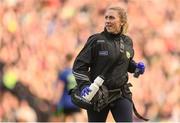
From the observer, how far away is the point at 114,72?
18.2 ft

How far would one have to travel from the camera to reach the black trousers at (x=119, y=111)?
5617 mm

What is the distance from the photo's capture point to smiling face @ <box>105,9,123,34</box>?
5.51 m

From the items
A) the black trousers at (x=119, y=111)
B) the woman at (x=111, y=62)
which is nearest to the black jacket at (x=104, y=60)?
the woman at (x=111, y=62)

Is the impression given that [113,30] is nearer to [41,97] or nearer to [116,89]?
[116,89]

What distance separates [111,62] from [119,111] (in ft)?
1.46

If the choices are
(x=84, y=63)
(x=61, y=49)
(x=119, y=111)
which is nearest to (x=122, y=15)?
(x=84, y=63)

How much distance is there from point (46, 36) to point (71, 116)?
4.55 feet

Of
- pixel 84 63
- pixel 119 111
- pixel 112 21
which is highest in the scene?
pixel 112 21

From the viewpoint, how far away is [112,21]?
5.51 meters

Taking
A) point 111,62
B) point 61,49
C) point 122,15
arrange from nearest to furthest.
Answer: point 111,62, point 122,15, point 61,49

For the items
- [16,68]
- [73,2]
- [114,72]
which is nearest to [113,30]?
[114,72]

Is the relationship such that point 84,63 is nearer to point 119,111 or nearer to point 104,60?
point 104,60

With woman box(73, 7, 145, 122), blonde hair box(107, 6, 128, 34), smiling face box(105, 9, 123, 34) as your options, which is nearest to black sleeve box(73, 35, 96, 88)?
woman box(73, 7, 145, 122)

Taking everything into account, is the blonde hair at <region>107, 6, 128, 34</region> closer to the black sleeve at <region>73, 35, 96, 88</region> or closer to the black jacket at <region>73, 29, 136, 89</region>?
the black jacket at <region>73, 29, 136, 89</region>
